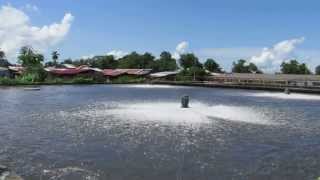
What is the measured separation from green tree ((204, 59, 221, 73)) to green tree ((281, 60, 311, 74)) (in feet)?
70.3

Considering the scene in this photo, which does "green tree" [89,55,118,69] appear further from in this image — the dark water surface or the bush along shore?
the dark water surface

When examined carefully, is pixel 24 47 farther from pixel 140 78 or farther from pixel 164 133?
pixel 164 133

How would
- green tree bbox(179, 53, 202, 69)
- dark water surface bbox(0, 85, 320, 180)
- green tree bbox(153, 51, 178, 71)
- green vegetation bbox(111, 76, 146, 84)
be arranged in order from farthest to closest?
green tree bbox(153, 51, 178, 71), green tree bbox(179, 53, 202, 69), green vegetation bbox(111, 76, 146, 84), dark water surface bbox(0, 85, 320, 180)

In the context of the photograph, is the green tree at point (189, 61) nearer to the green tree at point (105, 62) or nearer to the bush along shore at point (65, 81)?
the green tree at point (105, 62)

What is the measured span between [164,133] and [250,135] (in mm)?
4283


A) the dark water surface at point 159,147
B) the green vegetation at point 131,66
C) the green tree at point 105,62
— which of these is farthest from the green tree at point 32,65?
the dark water surface at point 159,147

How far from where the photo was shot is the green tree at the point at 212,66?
148625 mm

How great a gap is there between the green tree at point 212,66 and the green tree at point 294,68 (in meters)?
21.4

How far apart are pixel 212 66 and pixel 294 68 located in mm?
25546

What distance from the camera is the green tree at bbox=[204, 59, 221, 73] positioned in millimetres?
148625

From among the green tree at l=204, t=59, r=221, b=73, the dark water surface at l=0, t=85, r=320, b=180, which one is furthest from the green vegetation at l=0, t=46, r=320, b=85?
the dark water surface at l=0, t=85, r=320, b=180

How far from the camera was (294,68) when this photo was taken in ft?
489

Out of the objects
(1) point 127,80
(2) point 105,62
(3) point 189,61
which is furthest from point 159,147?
(2) point 105,62

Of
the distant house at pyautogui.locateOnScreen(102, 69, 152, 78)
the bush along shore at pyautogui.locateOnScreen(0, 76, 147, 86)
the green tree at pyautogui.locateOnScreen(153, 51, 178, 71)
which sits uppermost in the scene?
the green tree at pyautogui.locateOnScreen(153, 51, 178, 71)
